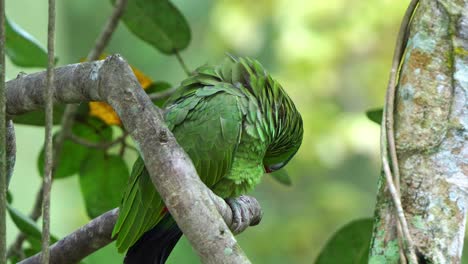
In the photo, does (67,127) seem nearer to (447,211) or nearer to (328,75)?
(447,211)

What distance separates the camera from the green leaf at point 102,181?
166 centimetres

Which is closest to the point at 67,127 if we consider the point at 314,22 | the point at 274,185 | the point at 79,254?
the point at 79,254

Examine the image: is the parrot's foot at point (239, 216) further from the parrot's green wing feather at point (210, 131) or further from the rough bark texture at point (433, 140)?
the rough bark texture at point (433, 140)

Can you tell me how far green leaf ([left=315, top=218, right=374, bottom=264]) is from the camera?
4.95ft

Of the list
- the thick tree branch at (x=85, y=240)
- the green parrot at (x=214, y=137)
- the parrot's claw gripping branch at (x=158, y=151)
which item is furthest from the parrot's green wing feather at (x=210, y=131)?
the parrot's claw gripping branch at (x=158, y=151)

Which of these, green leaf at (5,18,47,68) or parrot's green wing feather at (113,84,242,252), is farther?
green leaf at (5,18,47,68)

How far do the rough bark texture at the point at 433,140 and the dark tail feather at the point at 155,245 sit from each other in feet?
1.54

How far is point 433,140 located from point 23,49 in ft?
3.16

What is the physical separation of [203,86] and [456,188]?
52cm

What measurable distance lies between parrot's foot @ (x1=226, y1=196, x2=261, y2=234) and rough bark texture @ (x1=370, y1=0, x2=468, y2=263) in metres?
0.32

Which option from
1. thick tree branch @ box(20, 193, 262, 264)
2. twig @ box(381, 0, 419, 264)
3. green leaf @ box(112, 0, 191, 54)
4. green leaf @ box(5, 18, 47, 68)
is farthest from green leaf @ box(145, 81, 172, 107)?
twig @ box(381, 0, 419, 264)

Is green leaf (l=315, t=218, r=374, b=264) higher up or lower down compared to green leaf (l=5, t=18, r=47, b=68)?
lower down

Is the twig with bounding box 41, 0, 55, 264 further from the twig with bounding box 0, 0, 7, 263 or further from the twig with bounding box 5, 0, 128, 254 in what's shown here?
the twig with bounding box 5, 0, 128, 254

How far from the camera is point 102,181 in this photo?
1.68 metres
